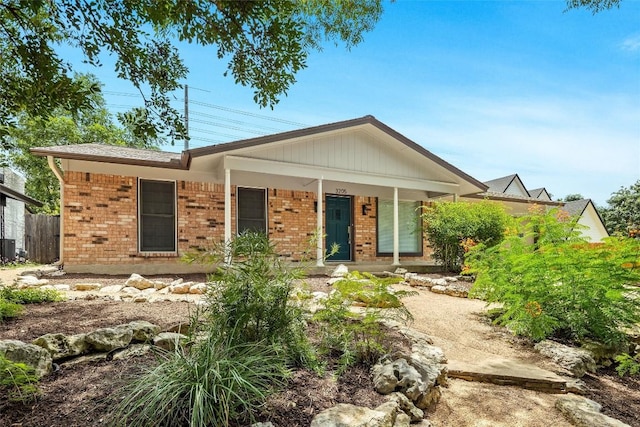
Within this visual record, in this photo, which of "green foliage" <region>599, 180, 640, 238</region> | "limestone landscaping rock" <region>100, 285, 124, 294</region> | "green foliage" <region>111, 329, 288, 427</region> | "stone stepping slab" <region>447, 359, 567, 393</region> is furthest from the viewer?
"green foliage" <region>599, 180, 640, 238</region>

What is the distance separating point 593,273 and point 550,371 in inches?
61.1

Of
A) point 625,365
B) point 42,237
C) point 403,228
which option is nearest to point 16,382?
point 625,365

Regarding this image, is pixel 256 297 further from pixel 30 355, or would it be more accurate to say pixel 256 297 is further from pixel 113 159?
pixel 113 159

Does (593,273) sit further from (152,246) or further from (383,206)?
(152,246)

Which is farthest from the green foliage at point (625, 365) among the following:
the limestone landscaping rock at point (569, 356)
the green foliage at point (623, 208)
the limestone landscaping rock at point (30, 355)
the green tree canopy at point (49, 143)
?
the green foliage at point (623, 208)

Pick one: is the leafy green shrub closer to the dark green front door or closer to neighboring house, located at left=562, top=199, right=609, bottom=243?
the dark green front door

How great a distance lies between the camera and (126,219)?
27.7 ft

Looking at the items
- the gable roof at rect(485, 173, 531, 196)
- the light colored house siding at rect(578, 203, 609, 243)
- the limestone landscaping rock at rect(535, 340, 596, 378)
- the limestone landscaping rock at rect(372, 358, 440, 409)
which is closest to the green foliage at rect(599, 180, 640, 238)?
the light colored house siding at rect(578, 203, 609, 243)

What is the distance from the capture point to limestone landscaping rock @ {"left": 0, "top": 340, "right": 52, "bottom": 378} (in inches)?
89.9

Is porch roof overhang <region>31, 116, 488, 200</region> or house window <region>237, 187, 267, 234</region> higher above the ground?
porch roof overhang <region>31, 116, 488, 200</region>

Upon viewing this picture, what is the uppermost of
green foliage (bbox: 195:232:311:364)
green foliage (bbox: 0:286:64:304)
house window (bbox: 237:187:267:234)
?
house window (bbox: 237:187:267:234)

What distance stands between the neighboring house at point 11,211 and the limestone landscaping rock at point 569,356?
1558cm

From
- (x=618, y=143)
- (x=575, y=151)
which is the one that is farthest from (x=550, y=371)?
(x=575, y=151)

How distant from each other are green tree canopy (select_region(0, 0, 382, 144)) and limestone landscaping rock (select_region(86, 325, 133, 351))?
153 cm
